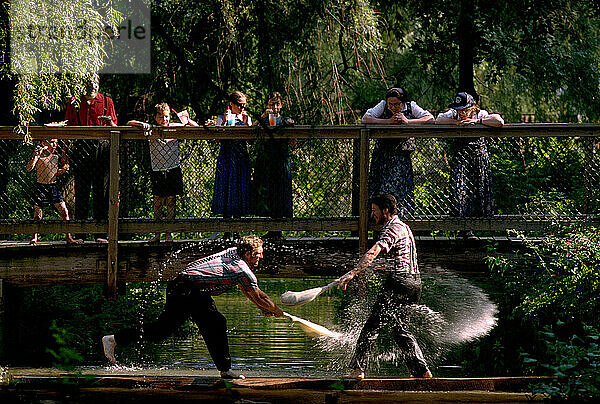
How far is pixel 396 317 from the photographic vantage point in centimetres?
955

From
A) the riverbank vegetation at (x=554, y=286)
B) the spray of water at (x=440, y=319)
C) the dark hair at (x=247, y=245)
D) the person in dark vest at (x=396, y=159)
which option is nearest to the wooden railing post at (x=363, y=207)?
the person in dark vest at (x=396, y=159)

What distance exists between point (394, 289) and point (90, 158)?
4.36 m

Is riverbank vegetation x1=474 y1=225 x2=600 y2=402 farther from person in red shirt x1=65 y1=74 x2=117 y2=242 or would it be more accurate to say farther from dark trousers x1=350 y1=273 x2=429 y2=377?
person in red shirt x1=65 y1=74 x2=117 y2=242

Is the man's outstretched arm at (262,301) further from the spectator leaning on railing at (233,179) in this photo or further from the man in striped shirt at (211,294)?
the spectator leaning on railing at (233,179)

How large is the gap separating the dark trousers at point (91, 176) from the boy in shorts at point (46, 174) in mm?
174

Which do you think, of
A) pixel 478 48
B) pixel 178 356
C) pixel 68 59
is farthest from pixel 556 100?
pixel 68 59

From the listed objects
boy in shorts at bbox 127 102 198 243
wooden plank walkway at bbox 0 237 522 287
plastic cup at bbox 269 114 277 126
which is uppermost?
plastic cup at bbox 269 114 277 126

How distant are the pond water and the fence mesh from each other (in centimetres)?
118

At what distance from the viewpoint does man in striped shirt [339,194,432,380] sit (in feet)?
31.1

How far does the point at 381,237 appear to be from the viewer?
945 cm

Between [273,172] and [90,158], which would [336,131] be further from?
[90,158]

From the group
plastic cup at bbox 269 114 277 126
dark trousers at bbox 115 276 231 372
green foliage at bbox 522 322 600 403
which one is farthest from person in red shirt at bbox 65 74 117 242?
green foliage at bbox 522 322 600 403

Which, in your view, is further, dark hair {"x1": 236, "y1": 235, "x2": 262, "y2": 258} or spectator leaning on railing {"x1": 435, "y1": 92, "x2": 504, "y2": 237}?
spectator leaning on railing {"x1": 435, "y1": 92, "x2": 504, "y2": 237}

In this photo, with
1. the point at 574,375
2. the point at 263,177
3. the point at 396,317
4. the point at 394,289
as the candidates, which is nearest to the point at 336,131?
the point at 263,177
